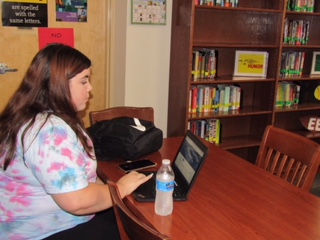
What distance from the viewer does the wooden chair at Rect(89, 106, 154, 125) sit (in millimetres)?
2453

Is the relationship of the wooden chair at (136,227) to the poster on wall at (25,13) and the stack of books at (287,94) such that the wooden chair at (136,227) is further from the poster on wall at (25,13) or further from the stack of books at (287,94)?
the stack of books at (287,94)

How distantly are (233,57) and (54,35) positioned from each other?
164 centimetres

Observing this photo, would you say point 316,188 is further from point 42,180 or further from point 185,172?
point 42,180

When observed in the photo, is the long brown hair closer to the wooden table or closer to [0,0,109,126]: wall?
the wooden table

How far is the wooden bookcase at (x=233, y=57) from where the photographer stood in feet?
10.3

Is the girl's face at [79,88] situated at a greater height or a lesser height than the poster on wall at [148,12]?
lesser

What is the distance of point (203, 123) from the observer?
11.3 ft

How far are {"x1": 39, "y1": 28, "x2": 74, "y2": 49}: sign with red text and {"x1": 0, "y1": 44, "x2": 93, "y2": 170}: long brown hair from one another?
1.67 meters

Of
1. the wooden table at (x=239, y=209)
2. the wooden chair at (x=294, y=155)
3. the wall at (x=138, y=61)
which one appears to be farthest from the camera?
the wall at (x=138, y=61)

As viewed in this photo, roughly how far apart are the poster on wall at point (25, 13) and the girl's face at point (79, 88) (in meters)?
1.66

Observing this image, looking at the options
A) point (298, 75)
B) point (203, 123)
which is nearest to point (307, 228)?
point (203, 123)

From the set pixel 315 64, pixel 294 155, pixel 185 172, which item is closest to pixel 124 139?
pixel 185 172

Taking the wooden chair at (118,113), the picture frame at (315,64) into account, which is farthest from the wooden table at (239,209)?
the picture frame at (315,64)

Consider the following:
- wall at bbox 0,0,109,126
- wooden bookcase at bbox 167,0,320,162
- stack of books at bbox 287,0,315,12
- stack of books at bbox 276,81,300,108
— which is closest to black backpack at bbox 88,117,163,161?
wooden bookcase at bbox 167,0,320,162
